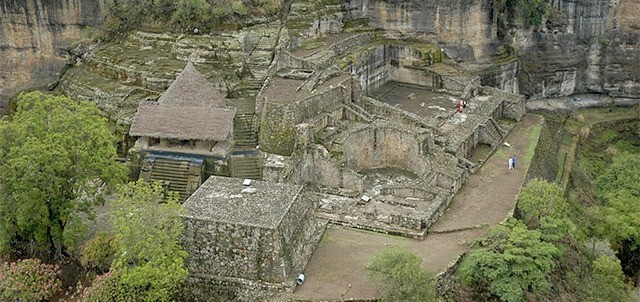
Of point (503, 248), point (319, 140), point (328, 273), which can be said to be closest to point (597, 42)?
point (319, 140)

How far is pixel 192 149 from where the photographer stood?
3338 cm

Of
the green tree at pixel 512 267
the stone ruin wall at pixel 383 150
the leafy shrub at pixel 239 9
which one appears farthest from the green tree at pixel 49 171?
the leafy shrub at pixel 239 9

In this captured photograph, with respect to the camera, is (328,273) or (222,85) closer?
(328,273)

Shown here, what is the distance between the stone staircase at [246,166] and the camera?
33.2m

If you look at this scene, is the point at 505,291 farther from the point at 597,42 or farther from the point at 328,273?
the point at 597,42

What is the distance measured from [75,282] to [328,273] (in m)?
8.88

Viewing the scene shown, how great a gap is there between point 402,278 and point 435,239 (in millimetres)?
6131

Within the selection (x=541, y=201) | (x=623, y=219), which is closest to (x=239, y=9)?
(x=541, y=201)

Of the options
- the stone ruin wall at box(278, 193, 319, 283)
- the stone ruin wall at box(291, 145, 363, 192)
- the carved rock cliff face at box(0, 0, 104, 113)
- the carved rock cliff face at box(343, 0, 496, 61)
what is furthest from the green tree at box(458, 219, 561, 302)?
the carved rock cliff face at box(0, 0, 104, 113)

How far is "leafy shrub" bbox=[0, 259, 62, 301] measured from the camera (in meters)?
24.3

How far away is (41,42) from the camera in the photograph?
43562 mm

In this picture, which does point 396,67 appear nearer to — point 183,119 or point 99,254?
point 183,119

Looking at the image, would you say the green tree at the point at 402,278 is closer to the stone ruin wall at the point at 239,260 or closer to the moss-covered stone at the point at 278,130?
the stone ruin wall at the point at 239,260

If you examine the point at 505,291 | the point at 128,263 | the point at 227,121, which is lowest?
the point at 505,291
